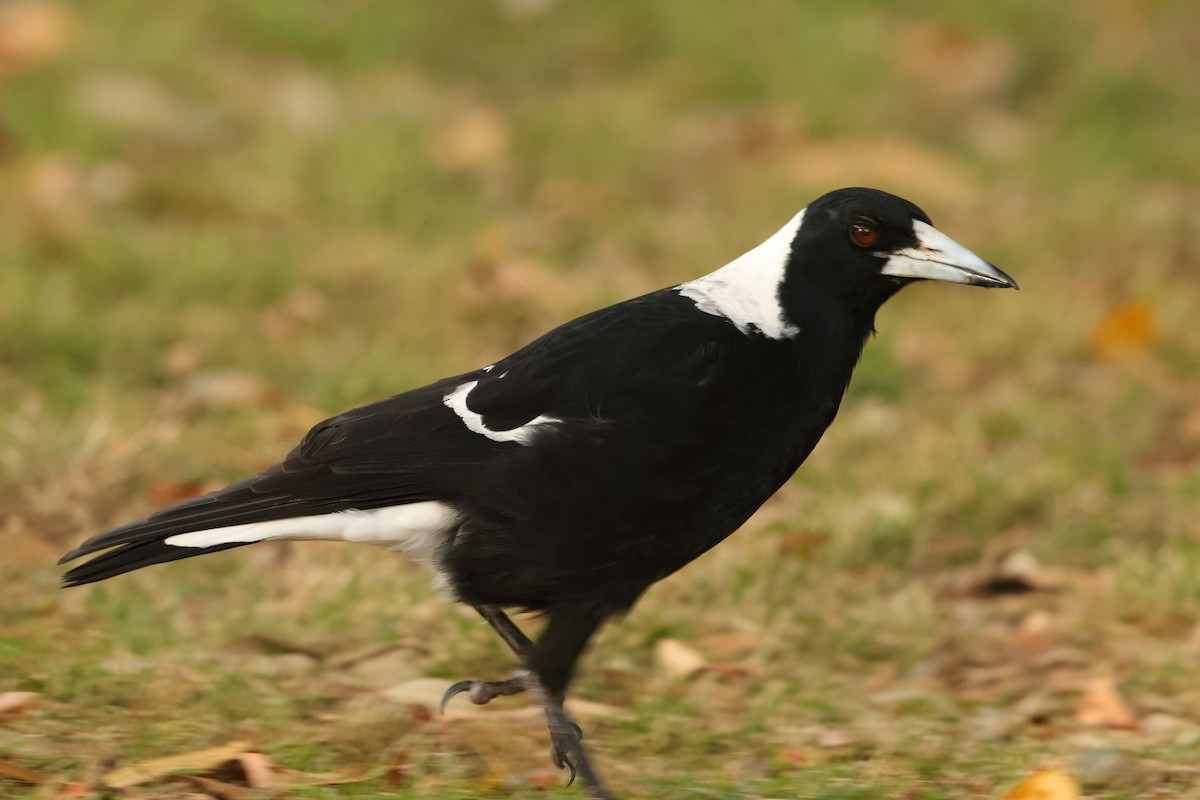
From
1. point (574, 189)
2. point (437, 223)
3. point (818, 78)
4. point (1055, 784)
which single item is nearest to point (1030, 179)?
point (818, 78)

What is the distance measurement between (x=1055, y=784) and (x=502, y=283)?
2850 millimetres

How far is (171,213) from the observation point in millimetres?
5453

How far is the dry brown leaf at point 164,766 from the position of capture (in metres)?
2.38

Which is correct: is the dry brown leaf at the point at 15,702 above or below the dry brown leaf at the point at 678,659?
below

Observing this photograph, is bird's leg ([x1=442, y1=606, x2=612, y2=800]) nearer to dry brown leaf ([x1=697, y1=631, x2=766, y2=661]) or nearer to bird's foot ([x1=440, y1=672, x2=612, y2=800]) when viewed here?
bird's foot ([x1=440, y1=672, x2=612, y2=800])

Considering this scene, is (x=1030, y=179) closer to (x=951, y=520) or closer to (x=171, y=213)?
(x=951, y=520)

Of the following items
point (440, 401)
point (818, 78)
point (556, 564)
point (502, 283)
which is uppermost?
point (818, 78)

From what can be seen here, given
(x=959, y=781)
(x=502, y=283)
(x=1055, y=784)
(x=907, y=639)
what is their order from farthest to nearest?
(x=502, y=283) → (x=907, y=639) → (x=959, y=781) → (x=1055, y=784)

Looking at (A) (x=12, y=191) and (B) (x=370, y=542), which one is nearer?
(B) (x=370, y=542)

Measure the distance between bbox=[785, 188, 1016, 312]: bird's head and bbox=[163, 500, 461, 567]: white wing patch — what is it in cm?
71

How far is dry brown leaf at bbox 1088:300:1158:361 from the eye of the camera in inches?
191

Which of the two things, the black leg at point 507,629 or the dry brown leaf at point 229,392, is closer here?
the black leg at point 507,629

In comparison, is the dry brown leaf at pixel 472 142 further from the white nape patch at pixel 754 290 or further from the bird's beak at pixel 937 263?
the bird's beak at pixel 937 263

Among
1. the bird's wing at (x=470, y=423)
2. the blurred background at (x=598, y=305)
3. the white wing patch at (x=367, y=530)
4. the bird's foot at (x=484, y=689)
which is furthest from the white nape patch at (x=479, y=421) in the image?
the blurred background at (x=598, y=305)
